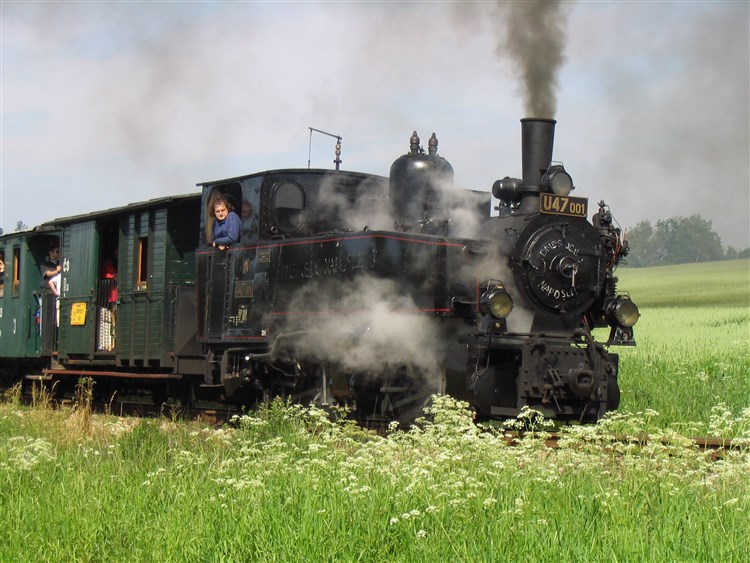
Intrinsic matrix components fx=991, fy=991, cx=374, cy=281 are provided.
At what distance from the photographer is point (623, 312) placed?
10.3 m

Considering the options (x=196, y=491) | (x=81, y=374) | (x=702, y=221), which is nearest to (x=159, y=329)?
(x=81, y=374)

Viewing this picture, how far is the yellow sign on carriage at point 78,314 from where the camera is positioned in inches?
579

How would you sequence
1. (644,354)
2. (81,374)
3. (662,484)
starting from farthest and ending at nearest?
(644,354) → (81,374) → (662,484)

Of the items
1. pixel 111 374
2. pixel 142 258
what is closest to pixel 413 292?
pixel 142 258

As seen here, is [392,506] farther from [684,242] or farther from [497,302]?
[684,242]

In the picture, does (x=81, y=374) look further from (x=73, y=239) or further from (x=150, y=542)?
(x=150, y=542)

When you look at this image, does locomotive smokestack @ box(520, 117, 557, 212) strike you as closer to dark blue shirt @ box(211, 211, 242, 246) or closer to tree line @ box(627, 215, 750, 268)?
dark blue shirt @ box(211, 211, 242, 246)

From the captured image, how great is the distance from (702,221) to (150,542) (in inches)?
3713

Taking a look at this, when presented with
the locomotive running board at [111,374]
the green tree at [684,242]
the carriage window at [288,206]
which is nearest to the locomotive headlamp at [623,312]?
the carriage window at [288,206]

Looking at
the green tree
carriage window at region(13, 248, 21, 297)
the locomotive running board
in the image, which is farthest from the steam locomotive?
Result: the green tree

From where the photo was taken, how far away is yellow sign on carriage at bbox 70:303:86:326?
1471cm

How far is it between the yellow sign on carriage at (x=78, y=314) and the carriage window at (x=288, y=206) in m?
5.22

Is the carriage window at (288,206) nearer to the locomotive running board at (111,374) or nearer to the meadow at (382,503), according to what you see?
the locomotive running board at (111,374)

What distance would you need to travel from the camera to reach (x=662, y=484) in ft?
18.0
